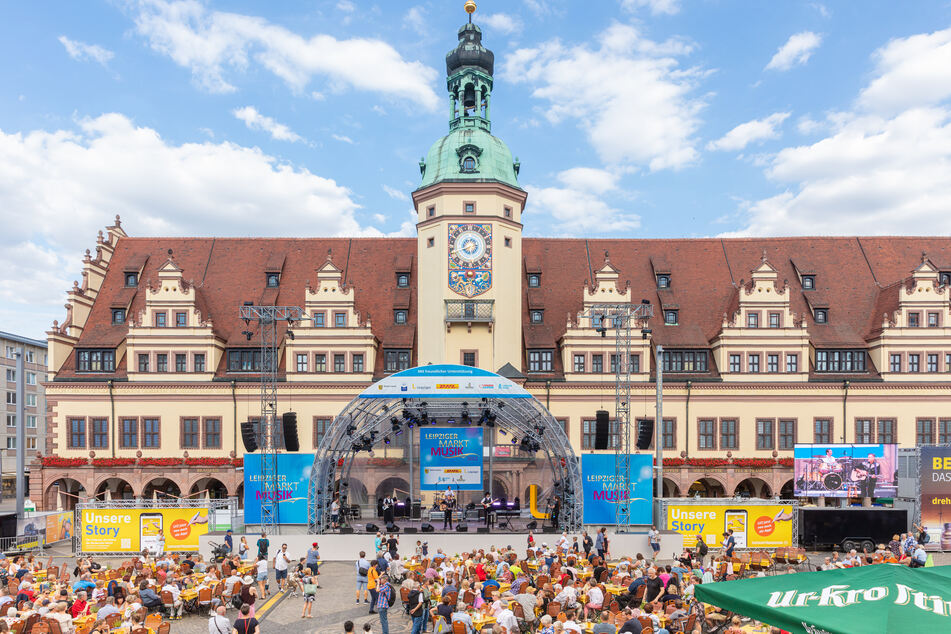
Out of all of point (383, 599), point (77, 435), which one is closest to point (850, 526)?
point (383, 599)

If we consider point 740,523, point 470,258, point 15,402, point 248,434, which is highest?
point 470,258

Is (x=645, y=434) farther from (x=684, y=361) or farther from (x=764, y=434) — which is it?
(x=764, y=434)

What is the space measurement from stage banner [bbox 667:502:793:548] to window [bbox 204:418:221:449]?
1000 inches

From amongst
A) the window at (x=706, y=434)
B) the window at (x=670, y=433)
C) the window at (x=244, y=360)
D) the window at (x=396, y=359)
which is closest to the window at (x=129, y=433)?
the window at (x=244, y=360)

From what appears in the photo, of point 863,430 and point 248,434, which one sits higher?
point 248,434

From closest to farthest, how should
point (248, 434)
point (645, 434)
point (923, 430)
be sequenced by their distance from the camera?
1. point (248, 434)
2. point (645, 434)
3. point (923, 430)

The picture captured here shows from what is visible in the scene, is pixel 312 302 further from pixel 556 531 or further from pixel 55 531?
pixel 556 531

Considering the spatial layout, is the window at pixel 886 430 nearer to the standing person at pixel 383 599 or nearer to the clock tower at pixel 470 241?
the clock tower at pixel 470 241

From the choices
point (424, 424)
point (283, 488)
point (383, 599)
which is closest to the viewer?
point (383, 599)

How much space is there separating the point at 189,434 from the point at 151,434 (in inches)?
84.3

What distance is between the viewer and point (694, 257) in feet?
139

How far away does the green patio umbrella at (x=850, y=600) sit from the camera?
247 inches

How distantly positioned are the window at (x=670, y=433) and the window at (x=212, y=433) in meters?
25.5

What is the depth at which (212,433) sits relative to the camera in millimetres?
37594
